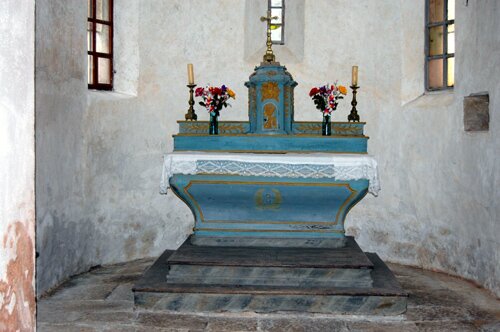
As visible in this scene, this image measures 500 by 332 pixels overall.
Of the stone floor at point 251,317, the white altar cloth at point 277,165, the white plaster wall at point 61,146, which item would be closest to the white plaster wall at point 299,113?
the white plaster wall at point 61,146

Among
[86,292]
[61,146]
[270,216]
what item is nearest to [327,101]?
[270,216]

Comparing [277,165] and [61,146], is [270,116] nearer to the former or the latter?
[277,165]

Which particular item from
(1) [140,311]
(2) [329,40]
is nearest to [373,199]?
(2) [329,40]

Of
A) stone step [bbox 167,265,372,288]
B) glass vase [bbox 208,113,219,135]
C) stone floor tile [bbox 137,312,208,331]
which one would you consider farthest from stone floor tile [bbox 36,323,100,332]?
glass vase [bbox 208,113,219,135]

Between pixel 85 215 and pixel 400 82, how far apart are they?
473 cm

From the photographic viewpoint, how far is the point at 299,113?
27.4 ft

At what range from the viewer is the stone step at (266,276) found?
5.71 m

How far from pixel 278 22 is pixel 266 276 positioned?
14.4 ft

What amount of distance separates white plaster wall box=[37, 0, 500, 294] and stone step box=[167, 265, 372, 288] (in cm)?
228

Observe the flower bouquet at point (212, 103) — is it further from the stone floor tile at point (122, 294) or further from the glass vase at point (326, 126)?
the stone floor tile at point (122, 294)

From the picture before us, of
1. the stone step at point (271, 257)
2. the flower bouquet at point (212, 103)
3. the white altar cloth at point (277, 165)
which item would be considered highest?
the flower bouquet at point (212, 103)

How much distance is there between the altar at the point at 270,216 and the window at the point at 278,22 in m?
1.55

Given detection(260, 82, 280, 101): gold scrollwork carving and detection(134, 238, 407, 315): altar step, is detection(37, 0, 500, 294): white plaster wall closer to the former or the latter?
detection(260, 82, 280, 101): gold scrollwork carving

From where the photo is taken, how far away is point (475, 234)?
6.79 m
